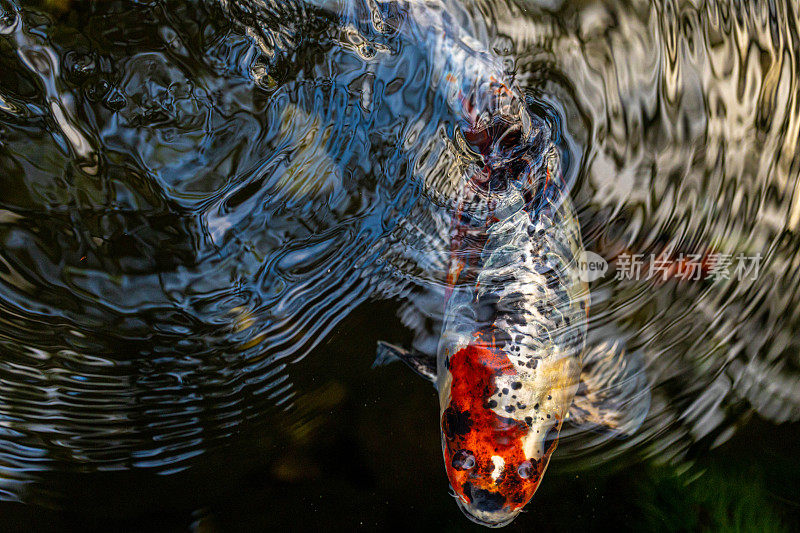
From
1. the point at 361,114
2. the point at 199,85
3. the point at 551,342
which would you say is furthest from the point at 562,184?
the point at 199,85

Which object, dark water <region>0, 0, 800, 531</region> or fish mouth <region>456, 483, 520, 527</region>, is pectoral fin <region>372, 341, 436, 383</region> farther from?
fish mouth <region>456, 483, 520, 527</region>


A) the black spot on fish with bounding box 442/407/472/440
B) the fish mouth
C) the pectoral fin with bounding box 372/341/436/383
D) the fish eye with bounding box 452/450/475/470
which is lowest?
the fish mouth

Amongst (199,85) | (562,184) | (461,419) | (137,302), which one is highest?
(199,85)

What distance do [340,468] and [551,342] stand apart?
1012mm

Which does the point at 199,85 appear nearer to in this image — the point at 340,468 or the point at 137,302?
the point at 137,302

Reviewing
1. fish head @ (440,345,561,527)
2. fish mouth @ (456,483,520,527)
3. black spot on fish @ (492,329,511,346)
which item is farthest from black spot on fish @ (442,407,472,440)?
black spot on fish @ (492,329,511,346)

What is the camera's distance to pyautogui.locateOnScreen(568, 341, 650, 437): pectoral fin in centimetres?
271

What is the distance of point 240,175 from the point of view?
→ 9.68ft

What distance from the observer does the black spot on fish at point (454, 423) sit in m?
2.45

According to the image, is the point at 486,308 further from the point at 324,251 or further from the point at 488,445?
the point at 324,251

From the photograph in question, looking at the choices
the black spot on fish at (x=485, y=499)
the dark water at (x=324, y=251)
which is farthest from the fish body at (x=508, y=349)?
the dark water at (x=324, y=251)

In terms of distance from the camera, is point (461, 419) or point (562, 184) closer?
point (461, 419)

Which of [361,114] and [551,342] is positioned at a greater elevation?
[361,114]

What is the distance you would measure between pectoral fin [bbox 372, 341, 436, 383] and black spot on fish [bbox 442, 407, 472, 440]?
214 millimetres
